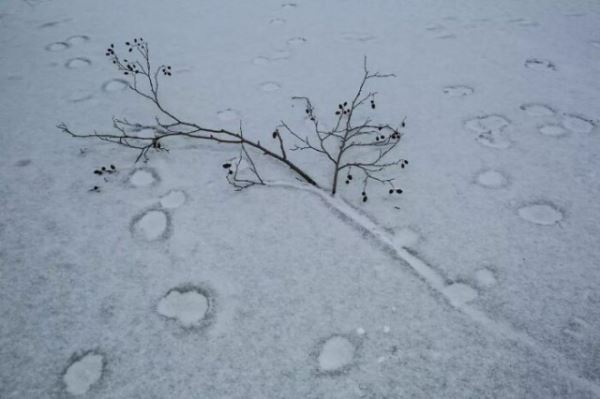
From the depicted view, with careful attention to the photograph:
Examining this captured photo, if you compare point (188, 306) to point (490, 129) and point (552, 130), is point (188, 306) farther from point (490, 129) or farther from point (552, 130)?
point (552, 130)

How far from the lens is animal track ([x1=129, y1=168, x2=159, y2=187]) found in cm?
170

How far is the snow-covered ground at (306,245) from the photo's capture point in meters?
1.11

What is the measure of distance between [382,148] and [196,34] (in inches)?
75.0

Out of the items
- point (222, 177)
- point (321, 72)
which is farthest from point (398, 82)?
point (222, 177)

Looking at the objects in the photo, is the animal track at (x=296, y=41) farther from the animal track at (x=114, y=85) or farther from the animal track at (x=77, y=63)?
the animal track at (x=77, y=63)

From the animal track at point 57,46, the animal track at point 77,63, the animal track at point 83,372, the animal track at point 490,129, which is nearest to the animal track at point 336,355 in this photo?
the animal track at point 83,372

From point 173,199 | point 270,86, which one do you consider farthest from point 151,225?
point 270,86

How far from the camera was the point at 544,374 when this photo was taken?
107 cm

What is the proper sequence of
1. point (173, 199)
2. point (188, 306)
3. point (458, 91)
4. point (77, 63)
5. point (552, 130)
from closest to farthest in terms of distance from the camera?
point (188, 306) → point (173, 199) → point (552, 130) → point (458, 91) → point (77, 63)

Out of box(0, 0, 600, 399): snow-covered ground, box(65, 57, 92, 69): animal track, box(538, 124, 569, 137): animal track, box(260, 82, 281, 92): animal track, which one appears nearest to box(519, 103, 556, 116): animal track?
box(0, 0, 600, 399): snow-covered ground

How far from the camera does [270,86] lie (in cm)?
236

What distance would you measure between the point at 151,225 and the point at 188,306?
0.42 metres

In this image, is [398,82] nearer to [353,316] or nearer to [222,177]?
[222,177]

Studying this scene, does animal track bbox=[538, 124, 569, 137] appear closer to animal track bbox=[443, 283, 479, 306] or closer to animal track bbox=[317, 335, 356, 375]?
animal track bbox=[443, 283, 479, 306]
